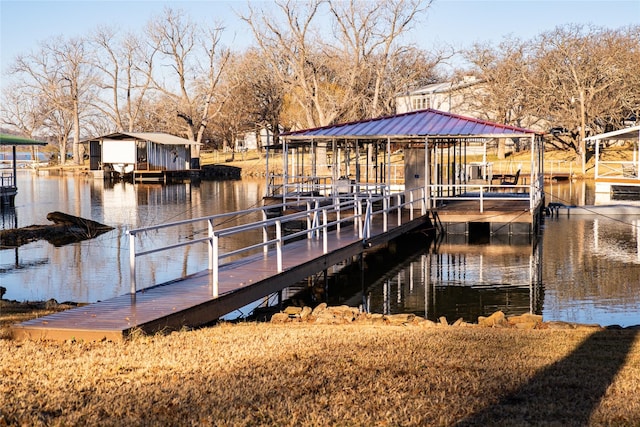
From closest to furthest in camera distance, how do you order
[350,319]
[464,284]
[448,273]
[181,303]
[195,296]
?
[181,303], [195,296], [350,319], [464,284], [448,273]

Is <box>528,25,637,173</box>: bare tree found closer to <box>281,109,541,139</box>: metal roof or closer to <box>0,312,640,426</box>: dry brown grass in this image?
<box>281,109,541,139</box>: metal roof

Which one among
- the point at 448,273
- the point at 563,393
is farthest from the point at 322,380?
the point at 448,273

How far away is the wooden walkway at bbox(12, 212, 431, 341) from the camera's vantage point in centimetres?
932

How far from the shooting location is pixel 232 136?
82.8 meters

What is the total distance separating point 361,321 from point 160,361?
4.45 meters

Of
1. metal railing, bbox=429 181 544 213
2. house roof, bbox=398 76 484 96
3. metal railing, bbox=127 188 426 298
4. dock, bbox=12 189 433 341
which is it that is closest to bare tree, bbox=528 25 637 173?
house roof, bbox=398 76 484 96

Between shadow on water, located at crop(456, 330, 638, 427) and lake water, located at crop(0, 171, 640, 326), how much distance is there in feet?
17.0

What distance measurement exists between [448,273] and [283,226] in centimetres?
895

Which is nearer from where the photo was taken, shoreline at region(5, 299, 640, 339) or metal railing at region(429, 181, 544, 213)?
shoreline at region(5, 299, 640, 339)

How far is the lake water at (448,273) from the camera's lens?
15.3 meters

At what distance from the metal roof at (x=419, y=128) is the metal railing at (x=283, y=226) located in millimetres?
1992

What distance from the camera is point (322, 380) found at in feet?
23.7

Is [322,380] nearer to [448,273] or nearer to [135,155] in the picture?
[448,273]

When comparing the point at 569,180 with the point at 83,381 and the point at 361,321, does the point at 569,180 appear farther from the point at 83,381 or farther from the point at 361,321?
the point at 83,381
